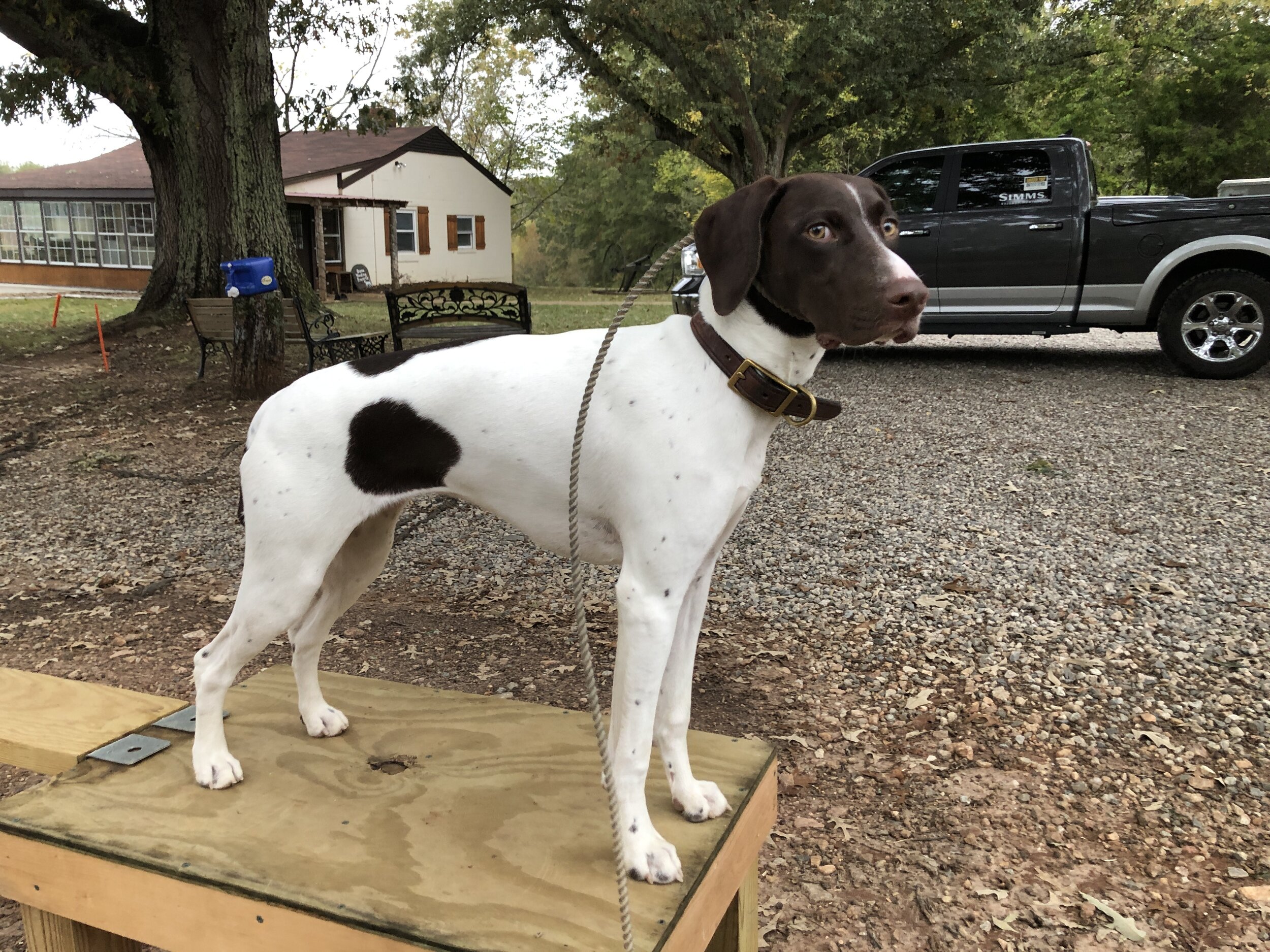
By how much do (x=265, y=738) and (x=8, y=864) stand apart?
66 cm

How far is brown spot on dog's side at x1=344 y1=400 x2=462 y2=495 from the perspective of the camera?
83.7 inches

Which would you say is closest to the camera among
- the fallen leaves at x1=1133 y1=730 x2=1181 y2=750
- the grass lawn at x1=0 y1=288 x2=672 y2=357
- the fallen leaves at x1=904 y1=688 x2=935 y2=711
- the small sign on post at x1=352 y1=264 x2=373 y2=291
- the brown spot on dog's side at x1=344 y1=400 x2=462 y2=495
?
the brown spot on dog's side at x1=344 y1=400 x2=462 y2=495

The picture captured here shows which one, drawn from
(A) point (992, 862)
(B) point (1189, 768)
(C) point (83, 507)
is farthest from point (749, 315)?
(C) point (83, 507)

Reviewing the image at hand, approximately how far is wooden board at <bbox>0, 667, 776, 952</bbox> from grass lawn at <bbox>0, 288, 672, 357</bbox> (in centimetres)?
822

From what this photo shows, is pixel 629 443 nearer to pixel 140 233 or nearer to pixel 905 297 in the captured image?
pixel 905 297

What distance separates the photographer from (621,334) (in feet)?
6.96

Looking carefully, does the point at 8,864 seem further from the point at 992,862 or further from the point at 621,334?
the point at 992,862

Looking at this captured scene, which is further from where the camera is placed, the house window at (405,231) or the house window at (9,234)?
the house window at (9,234)

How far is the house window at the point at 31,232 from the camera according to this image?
2783 centimetres

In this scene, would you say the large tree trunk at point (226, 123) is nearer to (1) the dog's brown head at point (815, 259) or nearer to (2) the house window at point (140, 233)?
(1) the dog's brown head at point (815, 259)

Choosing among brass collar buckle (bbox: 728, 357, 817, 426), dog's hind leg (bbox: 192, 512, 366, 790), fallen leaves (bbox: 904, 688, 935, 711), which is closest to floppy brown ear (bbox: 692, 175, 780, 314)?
brass collar buckle (bbox: 728, 357, 817, 426)

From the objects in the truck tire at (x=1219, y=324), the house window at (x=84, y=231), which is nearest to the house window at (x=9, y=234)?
the house window at (x=84, y=231)

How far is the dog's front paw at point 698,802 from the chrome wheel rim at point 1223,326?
8.27m

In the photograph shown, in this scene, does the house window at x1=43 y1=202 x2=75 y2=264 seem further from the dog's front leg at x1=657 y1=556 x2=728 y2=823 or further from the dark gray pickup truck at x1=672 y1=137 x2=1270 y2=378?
the dog's front leg at x1=657 y1=556 x2=728 y2=823
